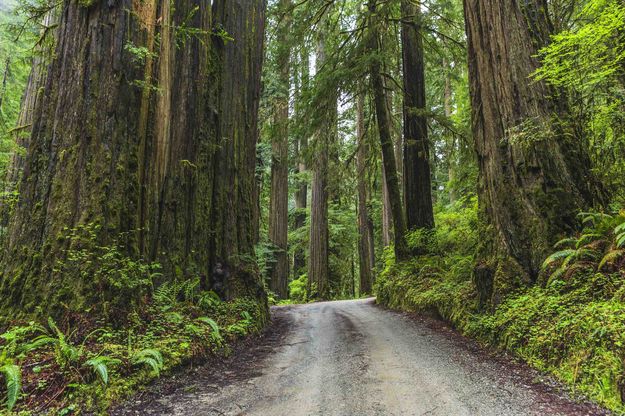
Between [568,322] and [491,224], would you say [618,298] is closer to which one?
[568,322]

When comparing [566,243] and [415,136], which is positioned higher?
[415,136]

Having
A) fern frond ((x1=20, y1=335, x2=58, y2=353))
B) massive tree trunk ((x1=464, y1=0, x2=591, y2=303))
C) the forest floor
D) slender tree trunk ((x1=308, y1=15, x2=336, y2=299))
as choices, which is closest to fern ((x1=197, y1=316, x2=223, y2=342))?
the forest floor

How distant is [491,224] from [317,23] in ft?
25.7

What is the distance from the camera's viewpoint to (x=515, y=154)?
5109mm

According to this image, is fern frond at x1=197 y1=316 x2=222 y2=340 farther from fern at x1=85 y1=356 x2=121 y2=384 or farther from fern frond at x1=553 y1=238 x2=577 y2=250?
fern frond at x1=553 y1=238 x2=577 y2=250

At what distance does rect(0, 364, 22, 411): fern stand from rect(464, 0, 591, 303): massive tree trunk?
4752 millimetres

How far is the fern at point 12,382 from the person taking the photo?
101 inches

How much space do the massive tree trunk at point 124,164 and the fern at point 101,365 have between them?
0.79 metres

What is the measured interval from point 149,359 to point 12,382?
3.21ft

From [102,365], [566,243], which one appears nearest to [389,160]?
[566,243]

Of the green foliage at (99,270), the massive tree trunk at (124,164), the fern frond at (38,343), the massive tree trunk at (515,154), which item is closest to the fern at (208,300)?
the massive tree trunk at (124,164)

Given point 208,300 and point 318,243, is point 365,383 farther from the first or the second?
point 318,243

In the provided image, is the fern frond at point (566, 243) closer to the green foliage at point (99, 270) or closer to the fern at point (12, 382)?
the green foliage at point (99, 270)

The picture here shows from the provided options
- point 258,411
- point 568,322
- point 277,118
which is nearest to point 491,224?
point 568,322
